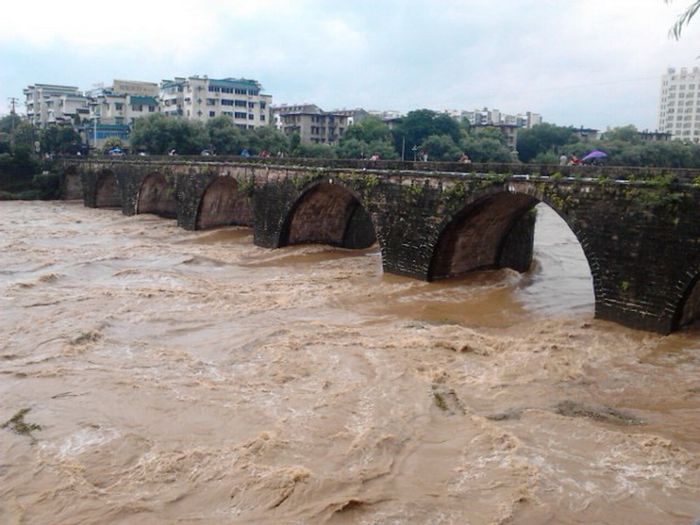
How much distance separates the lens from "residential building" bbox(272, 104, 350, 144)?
67.2 meters

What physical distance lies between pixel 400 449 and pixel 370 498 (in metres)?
1.09

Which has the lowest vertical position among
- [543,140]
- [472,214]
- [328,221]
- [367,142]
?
[328,221]

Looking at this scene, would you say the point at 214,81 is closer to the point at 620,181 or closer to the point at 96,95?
the point at 96,95

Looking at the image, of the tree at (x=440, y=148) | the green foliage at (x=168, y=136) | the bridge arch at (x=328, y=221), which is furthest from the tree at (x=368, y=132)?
the bridge arch at (x=328, y=221)

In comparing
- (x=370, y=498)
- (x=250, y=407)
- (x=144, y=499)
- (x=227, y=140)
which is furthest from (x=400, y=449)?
(x=227, y=140)

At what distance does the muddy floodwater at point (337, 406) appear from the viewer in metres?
6.56

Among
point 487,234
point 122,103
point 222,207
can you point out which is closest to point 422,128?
point 122,103

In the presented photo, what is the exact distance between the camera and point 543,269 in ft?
61.8

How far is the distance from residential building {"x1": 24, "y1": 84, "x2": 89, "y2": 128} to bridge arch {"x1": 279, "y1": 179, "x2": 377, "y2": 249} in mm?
53013

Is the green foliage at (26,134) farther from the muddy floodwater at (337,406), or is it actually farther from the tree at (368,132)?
the muddy floodwater at (337,406)

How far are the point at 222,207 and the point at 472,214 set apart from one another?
1491 centimetres

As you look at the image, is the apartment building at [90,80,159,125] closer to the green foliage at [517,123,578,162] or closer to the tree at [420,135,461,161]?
the tree at [420,135,461,161]

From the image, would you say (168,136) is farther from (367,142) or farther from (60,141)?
(367,142)

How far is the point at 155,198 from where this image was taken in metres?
33.3
